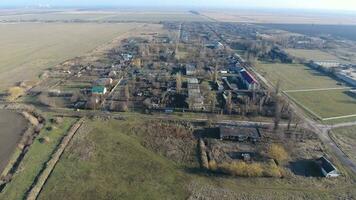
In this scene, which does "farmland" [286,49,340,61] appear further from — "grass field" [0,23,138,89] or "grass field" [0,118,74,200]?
"grass field" [0,118,74,200]

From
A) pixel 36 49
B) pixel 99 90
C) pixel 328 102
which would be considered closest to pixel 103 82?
pixel 99 90

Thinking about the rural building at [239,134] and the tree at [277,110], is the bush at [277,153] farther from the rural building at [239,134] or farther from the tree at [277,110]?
the tree at [277,110]

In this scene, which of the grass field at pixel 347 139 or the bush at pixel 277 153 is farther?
the grass field at pixel 347 139

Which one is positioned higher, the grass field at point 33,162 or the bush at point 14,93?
the bush at point 14,93

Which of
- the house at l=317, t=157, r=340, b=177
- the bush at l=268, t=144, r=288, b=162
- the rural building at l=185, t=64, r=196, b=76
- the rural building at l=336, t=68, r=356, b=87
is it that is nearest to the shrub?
the bush at l=268, t=144, r=288, b=162

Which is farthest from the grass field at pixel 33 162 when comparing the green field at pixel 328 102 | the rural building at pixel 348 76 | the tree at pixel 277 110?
the rural building at pixel 348 76

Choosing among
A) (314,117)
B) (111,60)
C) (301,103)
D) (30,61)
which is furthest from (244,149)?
(30,61)

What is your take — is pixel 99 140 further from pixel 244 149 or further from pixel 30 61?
pixel 30 61
